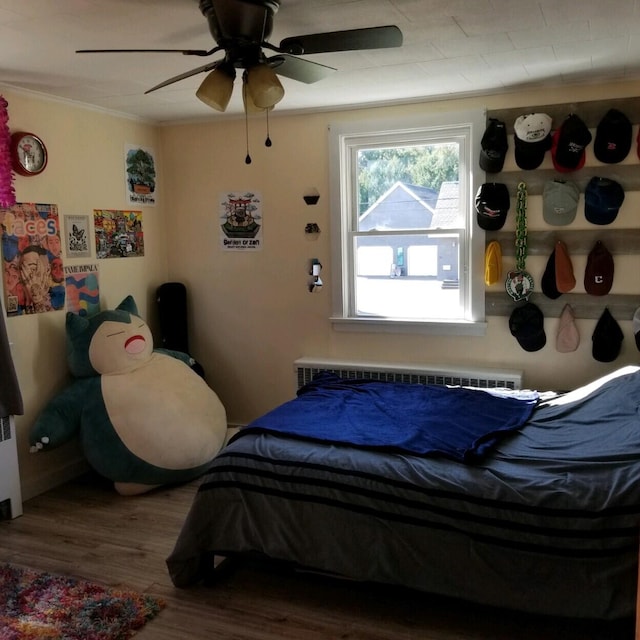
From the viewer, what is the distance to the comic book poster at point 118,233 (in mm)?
4039

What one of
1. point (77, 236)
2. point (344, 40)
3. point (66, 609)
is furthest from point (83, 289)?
point (344, 40)

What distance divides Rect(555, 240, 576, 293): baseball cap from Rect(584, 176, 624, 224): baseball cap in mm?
220

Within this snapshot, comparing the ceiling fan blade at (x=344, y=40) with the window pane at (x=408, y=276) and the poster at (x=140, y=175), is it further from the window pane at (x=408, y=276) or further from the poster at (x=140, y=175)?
the poster at (x=140, y=175)

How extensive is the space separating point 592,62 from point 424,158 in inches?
45.8

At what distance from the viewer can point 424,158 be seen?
4.02 metres

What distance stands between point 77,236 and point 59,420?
1.13m

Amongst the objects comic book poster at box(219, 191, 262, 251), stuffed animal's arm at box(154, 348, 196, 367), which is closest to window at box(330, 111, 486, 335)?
comic book poster at box(219, 191, 262, 251)

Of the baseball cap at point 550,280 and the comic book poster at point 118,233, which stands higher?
the comic book poster at point 118,233

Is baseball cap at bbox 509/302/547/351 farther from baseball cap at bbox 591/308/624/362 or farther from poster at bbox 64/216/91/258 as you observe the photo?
poster at bbox 64/216/91/258

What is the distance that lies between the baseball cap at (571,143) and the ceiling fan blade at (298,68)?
5.24ft

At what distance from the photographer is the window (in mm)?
3896

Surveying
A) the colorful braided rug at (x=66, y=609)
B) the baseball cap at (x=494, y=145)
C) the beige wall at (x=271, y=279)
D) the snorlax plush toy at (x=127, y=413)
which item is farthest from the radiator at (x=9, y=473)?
the baseball cap at (x=494, y=145)

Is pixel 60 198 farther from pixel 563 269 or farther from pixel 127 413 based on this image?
pixel 563 269

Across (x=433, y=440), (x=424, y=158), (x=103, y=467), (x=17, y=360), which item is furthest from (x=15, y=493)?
(x=424, y=158)
